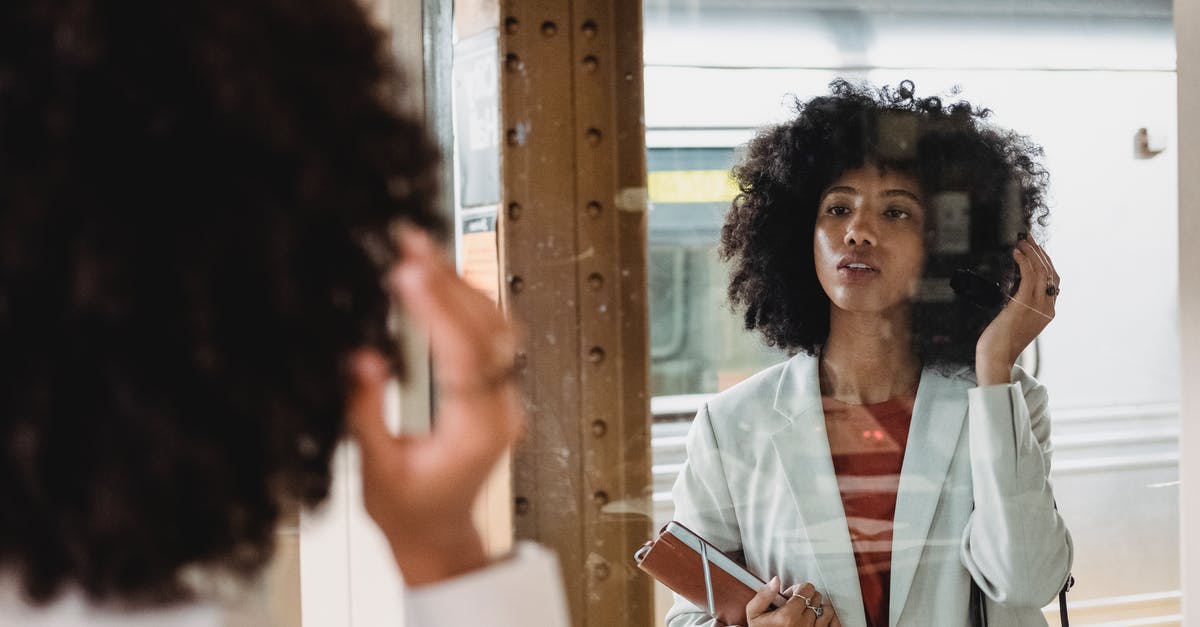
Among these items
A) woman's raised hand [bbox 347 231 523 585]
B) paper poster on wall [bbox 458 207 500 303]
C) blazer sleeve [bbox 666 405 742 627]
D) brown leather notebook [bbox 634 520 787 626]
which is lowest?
brown leather notebook [bbox 634 520 787 626]

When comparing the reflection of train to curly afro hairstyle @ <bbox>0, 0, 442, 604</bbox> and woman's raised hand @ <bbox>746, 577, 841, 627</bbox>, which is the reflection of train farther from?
curly afro hairstyle @ <bbox>0, 0, 442, 604</bbox>

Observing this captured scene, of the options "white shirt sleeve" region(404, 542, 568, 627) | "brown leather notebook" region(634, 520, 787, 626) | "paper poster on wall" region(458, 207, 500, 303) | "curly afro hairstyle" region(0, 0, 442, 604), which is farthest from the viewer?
"brown leather notebook" region(634, 520, 787, 626)

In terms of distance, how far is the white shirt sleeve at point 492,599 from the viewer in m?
0.75

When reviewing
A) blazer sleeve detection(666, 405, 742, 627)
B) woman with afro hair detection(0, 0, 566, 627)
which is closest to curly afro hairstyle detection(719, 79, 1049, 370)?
blazer sleeve detection(666, 405, 742, 627)

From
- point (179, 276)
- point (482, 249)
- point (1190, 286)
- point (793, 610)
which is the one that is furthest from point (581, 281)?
point (1190, 286)

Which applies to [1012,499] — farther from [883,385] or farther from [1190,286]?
[1190,286]

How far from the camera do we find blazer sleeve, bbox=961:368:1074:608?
144cm

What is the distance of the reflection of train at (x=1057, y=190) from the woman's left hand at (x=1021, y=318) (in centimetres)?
3

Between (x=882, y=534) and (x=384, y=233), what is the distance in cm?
99

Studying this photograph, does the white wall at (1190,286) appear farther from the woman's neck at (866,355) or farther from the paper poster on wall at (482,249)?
the paper poster on wall at (482,249)

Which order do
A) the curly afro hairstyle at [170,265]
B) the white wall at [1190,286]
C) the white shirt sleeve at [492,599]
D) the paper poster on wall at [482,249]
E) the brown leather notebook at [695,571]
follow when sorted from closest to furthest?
the curly afro hairstyle at [170,265] < the white shirt sleeve at [492,599] < the paper poster on wall at [482,249] < the brown leather notebook at [695,571] < the white wall at [1190,286]

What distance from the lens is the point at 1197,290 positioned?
62.7 inches

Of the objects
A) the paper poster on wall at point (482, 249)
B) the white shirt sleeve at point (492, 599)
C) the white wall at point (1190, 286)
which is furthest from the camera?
the white wall at point (1190, 286)

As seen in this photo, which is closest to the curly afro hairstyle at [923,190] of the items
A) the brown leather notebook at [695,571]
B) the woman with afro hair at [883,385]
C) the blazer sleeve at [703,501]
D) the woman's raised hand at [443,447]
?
the woman with afro hair at [883,385]
